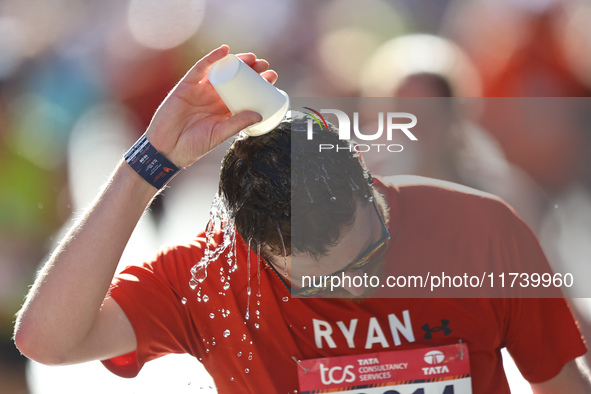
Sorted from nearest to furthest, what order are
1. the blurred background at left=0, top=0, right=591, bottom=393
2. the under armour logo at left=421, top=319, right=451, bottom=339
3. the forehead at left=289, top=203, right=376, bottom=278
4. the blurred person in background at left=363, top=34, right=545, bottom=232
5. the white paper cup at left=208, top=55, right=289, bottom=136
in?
the white paper cup at left=208, top=55, right=289, bottom=136 → the forehead at left=289, top=203, right=376, bottom=278 → the under armour logo at left=421, top=319, right=451, bottom=339 → the blurred person in background at left=363, top=34, right=545, bottom=232 → the blurred background at left=0, top=0, right=591, bottom=393

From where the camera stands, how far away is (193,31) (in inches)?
171

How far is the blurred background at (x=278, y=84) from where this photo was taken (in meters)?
2.41

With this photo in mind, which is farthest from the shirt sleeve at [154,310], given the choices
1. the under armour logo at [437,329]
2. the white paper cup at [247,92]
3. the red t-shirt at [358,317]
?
the under armour logo at [437,329]

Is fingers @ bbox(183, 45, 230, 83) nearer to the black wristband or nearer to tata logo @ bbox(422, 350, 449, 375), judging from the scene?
the black wristband

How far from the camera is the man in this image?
148cm

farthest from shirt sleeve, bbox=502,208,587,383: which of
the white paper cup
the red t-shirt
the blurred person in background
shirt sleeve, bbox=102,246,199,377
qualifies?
shirt sleeve, bbox=102,246,199,377

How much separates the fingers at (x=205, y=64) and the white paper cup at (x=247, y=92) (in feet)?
0.13

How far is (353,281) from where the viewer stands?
1658 millimetres

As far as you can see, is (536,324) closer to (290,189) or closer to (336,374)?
(336,374)

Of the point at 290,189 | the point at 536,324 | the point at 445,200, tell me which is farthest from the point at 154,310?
the point at 536,324

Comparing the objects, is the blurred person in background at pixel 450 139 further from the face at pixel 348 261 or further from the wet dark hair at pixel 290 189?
the wet dark hair at pixel 290 189

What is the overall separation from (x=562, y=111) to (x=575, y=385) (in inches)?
49.5

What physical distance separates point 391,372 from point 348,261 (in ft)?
1.20

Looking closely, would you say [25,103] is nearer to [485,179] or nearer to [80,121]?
[80,121]
